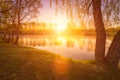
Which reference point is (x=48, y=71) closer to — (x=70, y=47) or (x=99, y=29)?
(x=99, y=29)

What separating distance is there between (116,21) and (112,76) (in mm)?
3007

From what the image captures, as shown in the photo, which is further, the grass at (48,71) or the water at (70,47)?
the water at (70,47)

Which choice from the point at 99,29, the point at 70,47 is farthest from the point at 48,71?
the point at 70,47

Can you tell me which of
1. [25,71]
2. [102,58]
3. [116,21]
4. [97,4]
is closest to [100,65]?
[102,58]

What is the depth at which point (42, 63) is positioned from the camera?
7980 mm

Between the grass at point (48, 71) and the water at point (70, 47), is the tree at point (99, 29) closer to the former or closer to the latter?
the grass at point (48, 71)

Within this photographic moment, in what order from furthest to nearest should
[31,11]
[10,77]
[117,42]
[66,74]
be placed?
1. [31,11]
2. [117,42]
3. [66,74]
4. [10,77]

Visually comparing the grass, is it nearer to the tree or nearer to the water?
the tree

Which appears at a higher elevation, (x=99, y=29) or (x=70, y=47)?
(x=99, y=29)

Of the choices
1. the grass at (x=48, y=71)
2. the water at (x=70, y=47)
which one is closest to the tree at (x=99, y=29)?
the grass at (x=48, y=71)

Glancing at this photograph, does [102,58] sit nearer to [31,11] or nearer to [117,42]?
[117,42]

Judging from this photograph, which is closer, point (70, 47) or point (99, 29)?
point (99, 29)

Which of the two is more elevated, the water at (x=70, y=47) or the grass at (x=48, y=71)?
the grass at (x=48, y=71)

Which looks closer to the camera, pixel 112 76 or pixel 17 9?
pixel 112 76
